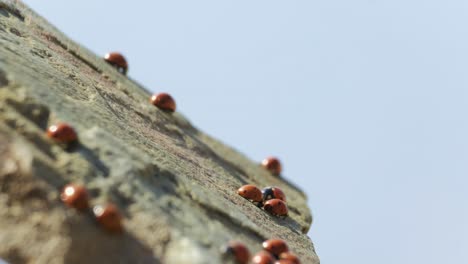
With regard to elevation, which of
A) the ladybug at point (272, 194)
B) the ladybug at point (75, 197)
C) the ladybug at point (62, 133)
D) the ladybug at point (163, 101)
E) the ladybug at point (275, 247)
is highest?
the ladybug at point (163, 101)

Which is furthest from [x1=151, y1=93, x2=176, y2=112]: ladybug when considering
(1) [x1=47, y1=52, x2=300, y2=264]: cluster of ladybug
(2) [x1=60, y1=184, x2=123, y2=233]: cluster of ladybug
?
(2) [x1=60, y1=184, x2=123, y2=233]: cluster of ladybug

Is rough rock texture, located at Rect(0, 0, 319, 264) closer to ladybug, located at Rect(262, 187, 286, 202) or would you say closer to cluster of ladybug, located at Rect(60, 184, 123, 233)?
cluster of ladybug, located at Rect(60, 184, 123, 233)

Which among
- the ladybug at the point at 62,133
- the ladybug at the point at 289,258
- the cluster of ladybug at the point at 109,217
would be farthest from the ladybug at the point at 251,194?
the ladybug at the point at 62,133

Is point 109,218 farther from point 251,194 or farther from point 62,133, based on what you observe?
point 251,194

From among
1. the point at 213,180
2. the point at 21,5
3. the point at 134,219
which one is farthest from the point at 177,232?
the point at 21,5

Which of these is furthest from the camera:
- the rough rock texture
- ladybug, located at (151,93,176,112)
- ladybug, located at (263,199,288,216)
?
ladybug, located at (151,93,176,112)

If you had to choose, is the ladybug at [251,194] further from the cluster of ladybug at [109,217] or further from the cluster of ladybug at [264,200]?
the cluster of ladybug at [109,217]

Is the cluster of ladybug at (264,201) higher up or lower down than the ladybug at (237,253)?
higher up
